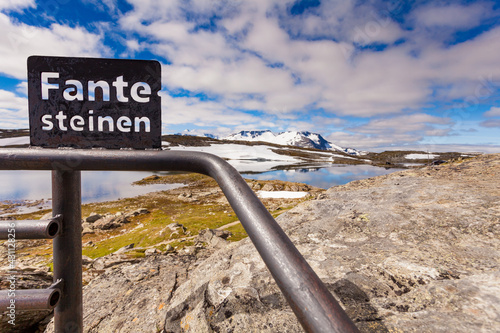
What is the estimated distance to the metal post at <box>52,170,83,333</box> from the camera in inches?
70.3

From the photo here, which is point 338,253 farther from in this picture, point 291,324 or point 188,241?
point 188,241

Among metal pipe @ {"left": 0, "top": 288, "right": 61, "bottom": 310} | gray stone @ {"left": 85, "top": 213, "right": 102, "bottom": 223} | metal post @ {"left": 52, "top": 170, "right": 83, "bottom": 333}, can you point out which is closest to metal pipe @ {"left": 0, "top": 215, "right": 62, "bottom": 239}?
metal post @ {"left": 52, "top": 170, "right": 83, "bottom": 333}

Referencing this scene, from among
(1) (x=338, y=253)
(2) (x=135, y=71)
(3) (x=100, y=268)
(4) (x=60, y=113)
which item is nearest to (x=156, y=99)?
(2) (x=135, y=71)

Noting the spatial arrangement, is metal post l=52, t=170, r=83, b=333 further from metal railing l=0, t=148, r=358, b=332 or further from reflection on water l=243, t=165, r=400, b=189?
reflection on water l=243, t=165, r=400, b=189

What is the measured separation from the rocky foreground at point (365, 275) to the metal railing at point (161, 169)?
132 centimetres

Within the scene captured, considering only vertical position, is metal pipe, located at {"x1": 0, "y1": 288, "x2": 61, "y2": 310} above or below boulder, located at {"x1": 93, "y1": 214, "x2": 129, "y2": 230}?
above

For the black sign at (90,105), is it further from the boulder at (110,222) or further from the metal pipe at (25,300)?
the boulder at (110,222)

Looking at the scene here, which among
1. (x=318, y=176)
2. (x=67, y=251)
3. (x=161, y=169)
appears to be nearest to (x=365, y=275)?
(x=161, y=169)

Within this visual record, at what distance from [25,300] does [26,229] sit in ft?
1.67

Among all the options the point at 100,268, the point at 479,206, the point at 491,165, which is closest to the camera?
the point at 479,206

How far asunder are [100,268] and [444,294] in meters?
7.98

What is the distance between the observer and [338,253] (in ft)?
9.50

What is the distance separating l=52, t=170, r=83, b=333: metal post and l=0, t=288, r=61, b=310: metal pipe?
16 centimetres

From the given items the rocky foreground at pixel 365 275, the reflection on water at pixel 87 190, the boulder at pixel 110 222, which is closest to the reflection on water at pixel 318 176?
the reflection on water at pixel 87 190
